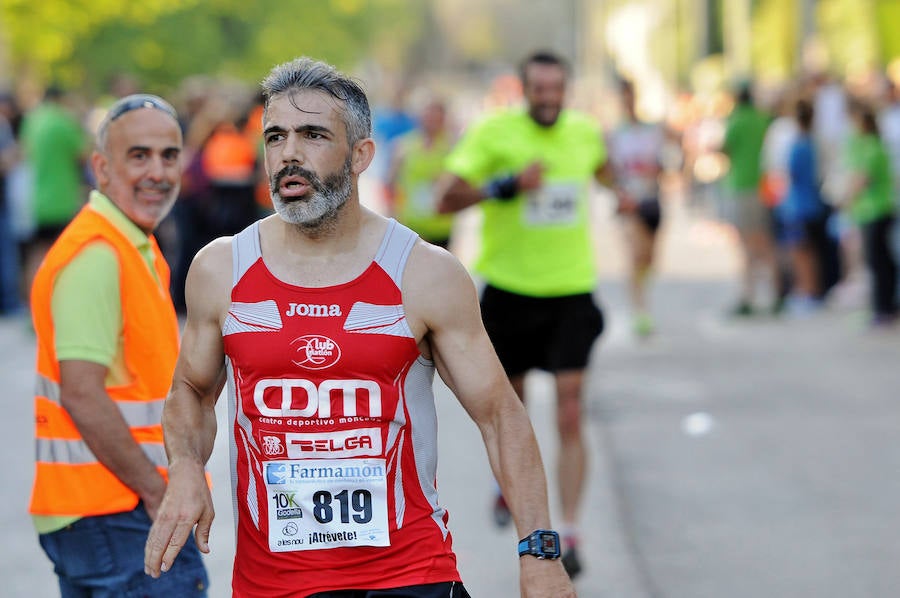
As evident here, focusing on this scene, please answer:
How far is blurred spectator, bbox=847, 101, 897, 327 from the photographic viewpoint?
43.0 ft

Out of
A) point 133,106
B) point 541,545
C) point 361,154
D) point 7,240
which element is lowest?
point 541,545

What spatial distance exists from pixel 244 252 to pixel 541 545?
2.98ft

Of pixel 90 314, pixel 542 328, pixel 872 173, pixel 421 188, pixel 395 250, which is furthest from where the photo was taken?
pixel 872 173

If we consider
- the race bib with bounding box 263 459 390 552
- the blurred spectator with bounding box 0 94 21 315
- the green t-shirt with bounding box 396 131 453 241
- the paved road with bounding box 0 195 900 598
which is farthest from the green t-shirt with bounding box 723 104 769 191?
the race bib with bounding box 263 459 390 552

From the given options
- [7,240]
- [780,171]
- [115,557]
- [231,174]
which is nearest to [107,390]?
[115,557]

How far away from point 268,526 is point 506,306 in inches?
149

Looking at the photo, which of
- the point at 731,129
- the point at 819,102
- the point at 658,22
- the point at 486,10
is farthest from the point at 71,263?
the point at 486,10

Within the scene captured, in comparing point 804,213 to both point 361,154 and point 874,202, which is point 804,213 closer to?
point 874,202

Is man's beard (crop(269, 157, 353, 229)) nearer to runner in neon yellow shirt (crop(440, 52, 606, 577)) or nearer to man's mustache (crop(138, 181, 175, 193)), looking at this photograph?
man's mustache (crop(138, 181, 175, 193))

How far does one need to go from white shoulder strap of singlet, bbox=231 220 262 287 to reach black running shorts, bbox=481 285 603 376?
11.6ft

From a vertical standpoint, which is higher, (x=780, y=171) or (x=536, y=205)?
(x=780, y=171)

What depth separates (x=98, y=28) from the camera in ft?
109

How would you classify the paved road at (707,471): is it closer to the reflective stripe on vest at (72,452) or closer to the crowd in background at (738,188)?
the crowd in background at (738,188)

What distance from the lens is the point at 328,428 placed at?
11.1ft
